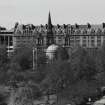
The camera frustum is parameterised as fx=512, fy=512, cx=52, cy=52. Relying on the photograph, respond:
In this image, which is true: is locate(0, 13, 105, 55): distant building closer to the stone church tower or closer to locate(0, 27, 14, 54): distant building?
the stone church tower

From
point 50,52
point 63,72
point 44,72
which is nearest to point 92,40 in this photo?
point 50,52

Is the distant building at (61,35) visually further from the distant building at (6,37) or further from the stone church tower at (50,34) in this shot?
the distant building at (6,37)

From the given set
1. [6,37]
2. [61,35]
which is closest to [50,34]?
[61,35]

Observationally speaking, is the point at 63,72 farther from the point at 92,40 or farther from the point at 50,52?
the point at 92,40

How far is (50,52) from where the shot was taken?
88.6 m

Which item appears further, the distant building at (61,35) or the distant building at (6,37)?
the distant building at (6,37)

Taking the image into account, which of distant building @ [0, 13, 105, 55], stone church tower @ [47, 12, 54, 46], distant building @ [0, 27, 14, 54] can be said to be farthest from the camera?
distant building @ [0, 27, 14, 54]

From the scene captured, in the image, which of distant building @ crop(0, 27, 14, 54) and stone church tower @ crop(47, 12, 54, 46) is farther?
distant building @ crop(0, 27, 14, 54)

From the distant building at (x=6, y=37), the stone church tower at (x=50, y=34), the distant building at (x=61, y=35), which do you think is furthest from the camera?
the distant building at (x=6, y=37)

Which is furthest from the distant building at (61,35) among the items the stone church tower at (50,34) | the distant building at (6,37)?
the distant building at (6,37)

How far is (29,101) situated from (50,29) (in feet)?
178

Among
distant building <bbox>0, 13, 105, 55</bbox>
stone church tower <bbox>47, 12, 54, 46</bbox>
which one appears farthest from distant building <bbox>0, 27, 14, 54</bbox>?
stone church tower <bbox>47, 12, 54, 46</bbox>

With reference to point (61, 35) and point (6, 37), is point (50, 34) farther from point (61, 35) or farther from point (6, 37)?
point (6, 37)

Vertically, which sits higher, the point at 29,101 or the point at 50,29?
the point at 50,29
